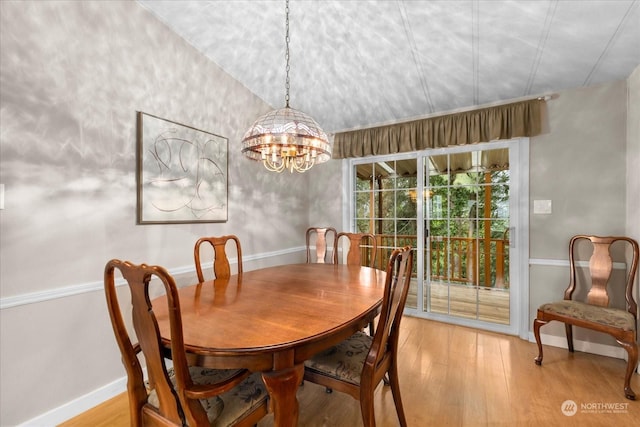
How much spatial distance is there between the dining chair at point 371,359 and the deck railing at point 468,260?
6.48ft

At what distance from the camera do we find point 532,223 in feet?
9.03

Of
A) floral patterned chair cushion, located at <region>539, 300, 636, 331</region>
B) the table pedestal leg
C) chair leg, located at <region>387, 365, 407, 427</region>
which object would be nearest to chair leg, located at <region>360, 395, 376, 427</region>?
chair leg, located at <region>387, 365, 407, 427</region>

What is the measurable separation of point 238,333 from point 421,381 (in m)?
1.62

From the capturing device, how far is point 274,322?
127cm

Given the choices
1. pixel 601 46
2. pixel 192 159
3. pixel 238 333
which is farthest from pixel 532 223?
pixel 192 159

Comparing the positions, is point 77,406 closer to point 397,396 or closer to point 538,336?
point 397,396

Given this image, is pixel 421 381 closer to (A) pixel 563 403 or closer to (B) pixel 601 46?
(A) pixel 563 403

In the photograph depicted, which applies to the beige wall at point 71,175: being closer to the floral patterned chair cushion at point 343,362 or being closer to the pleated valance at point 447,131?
the floral patterned chair cushion at point 343,362

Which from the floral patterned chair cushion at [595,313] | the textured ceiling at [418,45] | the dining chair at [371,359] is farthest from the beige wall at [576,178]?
the dining chair at [371,359]

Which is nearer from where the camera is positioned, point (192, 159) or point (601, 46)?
point (601, 46)

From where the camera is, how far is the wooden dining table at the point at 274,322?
1.06 metres

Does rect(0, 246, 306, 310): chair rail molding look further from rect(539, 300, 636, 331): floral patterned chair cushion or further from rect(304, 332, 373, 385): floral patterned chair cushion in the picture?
rect(539, 300, 636, 331): floral patterned chair cushion

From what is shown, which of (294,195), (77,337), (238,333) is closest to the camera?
(238,333)

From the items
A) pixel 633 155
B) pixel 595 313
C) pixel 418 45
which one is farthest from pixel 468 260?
pixel 418 45
